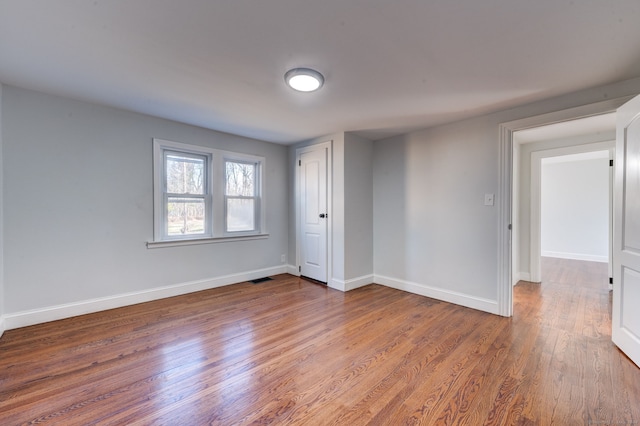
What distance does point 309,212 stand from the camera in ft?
14.4

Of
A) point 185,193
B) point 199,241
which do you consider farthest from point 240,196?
point 199,241

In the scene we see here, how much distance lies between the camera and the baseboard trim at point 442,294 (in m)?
3.06

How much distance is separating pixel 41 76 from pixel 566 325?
531 centimetres

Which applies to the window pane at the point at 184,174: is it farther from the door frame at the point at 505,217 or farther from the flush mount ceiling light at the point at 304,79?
the door frame at the point at 505,217

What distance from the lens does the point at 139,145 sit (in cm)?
324

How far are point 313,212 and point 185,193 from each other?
1.85 metres

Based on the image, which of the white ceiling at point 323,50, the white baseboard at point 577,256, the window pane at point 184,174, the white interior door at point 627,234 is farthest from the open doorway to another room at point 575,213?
the window pane at point 184,174

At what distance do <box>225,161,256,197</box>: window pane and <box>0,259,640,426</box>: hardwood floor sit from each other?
1762 mm

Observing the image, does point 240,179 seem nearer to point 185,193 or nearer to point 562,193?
point 185,193

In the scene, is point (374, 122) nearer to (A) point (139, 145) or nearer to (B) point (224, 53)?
(B) point (224, 53)

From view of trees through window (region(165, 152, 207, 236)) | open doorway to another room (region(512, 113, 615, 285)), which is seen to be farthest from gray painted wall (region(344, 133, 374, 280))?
view of trees through window (region(165, 152, 207, 236))

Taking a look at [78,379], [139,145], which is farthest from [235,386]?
[139,145]

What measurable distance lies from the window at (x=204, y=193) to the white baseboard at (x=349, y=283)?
4.75 ft

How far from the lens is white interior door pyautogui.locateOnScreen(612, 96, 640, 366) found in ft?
6.55
